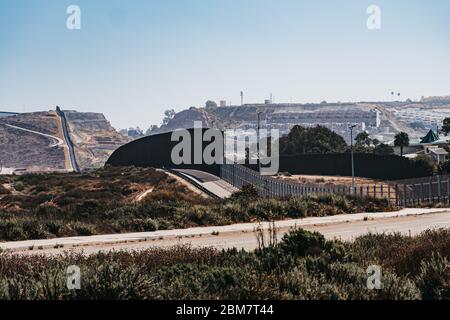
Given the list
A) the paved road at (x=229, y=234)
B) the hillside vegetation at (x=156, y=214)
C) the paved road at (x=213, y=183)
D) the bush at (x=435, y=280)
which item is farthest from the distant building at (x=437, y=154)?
the bush at (x=435, y=280)

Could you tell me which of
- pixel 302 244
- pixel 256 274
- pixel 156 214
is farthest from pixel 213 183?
pixel 256 274

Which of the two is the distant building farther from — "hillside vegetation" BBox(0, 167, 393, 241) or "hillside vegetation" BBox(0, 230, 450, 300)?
"hillside vegetation" BBox(0, 230, 450, 300)

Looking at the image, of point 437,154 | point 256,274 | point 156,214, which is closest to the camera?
point 256,274

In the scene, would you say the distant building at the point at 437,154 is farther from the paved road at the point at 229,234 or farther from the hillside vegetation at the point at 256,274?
the hillside vegetation at the point at 256,274

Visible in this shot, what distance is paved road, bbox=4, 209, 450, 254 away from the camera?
19922mm

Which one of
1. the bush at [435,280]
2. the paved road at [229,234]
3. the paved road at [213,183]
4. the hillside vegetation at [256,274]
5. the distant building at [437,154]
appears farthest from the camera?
the distant building at [437,154]

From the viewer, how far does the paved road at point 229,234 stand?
19.9m

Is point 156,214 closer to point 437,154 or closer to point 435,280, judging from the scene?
point 435,280

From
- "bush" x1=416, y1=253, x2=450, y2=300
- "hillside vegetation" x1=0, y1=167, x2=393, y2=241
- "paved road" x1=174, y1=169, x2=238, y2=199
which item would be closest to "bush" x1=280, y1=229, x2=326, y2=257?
"bush" x1=416, y1=253, x2=450, y2=300

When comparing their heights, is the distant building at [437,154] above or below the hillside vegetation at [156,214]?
below

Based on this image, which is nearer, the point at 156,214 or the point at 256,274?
the point at 256,274

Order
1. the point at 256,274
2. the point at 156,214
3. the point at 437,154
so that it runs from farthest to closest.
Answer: the point at 437,154 → the point at 156,214 → the point at 256,274

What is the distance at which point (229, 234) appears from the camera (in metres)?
23.3

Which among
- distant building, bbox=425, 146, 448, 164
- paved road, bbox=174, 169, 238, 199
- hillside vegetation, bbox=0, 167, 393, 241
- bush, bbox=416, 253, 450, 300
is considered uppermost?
bush, bbox=416, 253, 450, 300
